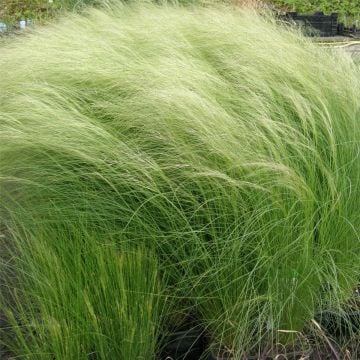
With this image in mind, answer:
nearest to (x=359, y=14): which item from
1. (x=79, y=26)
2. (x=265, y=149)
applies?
(x=79, y=26)

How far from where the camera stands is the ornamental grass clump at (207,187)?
1.31 metres

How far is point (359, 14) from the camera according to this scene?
21.0ft

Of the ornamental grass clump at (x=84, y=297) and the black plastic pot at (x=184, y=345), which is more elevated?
the ornamental grass clump at (x=84, y=297)

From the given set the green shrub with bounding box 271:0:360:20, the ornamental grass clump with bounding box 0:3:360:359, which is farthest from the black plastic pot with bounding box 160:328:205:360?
the green shrub with bounding box 271:0:360:20

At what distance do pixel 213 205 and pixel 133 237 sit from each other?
213mm

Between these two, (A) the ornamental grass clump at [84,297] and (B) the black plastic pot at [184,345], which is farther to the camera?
(B) the black plastic pot at [184,345]

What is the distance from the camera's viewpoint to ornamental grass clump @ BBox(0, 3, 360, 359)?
1311 millimetres

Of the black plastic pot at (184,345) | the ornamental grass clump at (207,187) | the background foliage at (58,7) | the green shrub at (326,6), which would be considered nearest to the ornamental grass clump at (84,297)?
the ornamental grass clump at (207,187)

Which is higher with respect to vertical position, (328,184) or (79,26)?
(79,26)

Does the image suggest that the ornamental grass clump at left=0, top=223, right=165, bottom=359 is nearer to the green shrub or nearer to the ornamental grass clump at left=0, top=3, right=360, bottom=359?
the ornamental grass clump at left=0, top=3, right=360, bottom=359

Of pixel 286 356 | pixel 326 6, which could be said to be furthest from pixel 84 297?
pixel 326 6

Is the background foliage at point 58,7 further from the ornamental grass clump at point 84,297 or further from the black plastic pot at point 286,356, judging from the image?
the black plastic pot at point 286,356

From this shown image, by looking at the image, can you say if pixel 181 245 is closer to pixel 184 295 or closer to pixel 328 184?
pixel 184 295

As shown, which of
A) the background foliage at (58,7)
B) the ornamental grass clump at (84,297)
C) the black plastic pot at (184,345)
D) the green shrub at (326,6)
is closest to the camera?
the ornamental grass clump at (84,297)
